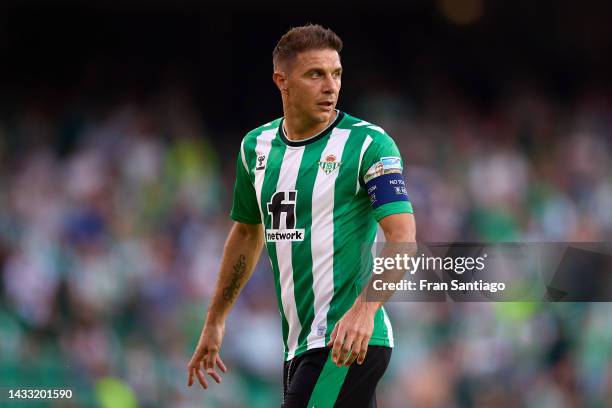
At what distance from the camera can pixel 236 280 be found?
4820 millimetres

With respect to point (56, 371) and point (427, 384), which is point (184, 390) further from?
point (427, 384)

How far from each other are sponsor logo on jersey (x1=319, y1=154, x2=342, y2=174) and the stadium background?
537 centimetres

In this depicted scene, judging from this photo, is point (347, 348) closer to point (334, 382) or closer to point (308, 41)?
point (334, 382)

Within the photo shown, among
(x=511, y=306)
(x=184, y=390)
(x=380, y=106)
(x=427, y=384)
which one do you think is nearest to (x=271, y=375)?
(x=184, y=390)

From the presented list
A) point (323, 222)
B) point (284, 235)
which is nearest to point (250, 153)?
point (284, 235)

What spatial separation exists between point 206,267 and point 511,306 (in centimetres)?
318

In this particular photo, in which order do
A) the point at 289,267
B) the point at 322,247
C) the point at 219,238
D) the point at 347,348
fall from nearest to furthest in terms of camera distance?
the point at 347,348
the point at 322,247
the point at 289,267
the point at 219,238

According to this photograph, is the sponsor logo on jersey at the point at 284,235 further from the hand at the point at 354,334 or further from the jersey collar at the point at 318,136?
the hand at the point at 354,334

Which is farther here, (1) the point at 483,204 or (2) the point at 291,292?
(1) the point at 483,204

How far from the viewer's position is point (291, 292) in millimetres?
4332

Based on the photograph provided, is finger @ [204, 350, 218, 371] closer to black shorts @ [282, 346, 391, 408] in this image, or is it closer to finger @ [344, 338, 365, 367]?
black shorts @ [282, 346, 391, 408]

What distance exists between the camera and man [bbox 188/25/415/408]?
158 inches

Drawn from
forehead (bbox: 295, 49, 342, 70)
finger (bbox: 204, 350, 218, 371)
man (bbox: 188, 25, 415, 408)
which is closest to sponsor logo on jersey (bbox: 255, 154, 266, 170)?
man (bbox: 188, 25, 415, 408)

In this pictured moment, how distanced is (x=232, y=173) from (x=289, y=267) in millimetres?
6474
